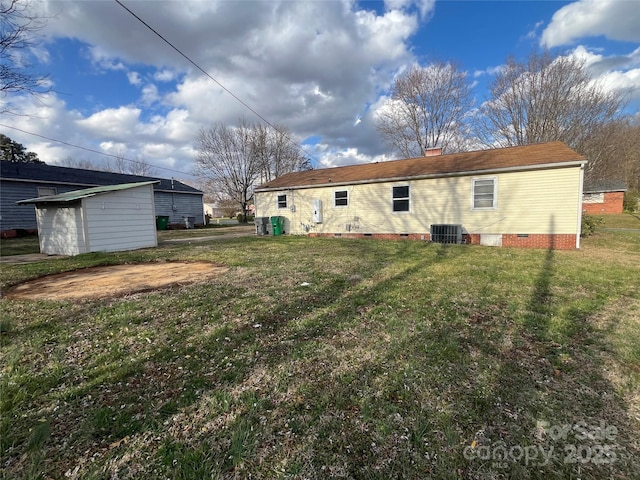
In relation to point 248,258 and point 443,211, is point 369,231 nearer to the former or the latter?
point 443,211

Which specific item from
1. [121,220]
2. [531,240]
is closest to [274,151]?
[121,220]

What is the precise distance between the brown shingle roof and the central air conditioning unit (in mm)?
2009

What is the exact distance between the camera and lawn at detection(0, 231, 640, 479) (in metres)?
1.63

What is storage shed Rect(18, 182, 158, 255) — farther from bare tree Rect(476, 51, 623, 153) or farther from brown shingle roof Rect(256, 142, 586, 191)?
bare tree Rect(476, 51, 623, 153)

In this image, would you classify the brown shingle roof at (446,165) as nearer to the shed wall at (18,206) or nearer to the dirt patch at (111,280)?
the dirt patch at (111,280)

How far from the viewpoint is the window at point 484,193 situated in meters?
10.1

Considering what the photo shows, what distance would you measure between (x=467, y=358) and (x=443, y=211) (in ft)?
30.7

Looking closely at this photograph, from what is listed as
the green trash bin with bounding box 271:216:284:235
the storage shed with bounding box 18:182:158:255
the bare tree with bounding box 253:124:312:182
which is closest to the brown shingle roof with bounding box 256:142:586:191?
the green trash bin with bounding box 271:216:284:235

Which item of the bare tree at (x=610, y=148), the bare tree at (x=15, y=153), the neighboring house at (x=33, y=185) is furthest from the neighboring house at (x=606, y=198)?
the bare tree at (x=15, y=153)

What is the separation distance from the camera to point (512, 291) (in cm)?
469

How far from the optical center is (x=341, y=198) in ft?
44.4

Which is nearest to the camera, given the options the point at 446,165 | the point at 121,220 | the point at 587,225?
the point at 121,220

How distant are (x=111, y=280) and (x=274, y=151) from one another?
3036 centimetres

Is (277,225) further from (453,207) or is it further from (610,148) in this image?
(610,148)
